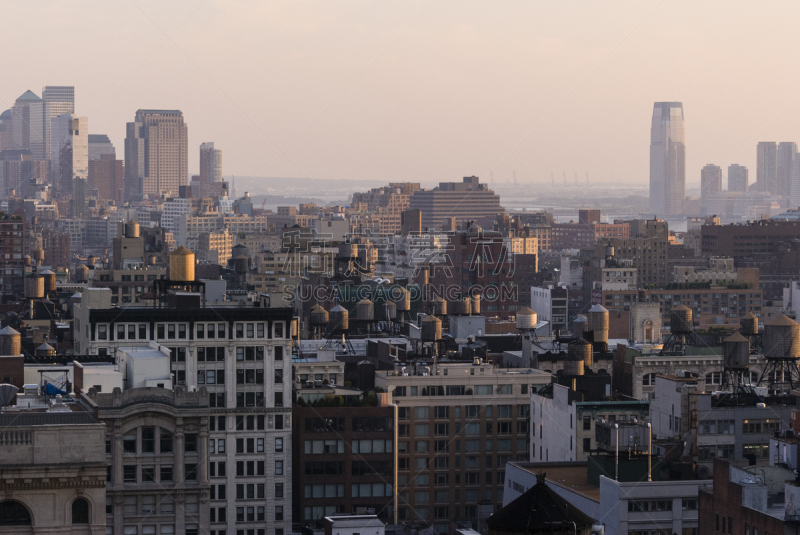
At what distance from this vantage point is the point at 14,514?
4422cm

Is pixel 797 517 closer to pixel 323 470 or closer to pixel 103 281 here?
pixel 323 470

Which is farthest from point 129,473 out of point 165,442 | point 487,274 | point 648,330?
point 487,274

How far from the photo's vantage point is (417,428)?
9375 centimetres

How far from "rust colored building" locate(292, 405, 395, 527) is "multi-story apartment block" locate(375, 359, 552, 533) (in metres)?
5.02

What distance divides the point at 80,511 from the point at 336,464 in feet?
137

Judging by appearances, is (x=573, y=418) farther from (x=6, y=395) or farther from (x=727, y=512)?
(x=6, y=395)

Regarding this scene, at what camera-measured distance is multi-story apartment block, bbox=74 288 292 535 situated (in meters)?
79.1

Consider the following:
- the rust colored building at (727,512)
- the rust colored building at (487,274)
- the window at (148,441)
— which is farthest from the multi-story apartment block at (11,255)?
the rust colored building at (727,512)

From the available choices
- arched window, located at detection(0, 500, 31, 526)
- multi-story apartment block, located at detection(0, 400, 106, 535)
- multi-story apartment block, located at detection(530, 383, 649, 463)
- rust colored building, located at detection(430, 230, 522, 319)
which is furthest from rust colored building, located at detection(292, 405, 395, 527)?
rust colored building, located at detection(430, 230, 522, 319)

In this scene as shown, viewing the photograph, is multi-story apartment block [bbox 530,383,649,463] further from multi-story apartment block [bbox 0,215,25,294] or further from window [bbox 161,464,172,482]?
multi-story apartment block [bbox 0,215,25,294]

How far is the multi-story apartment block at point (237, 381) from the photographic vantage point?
7912 centimetres

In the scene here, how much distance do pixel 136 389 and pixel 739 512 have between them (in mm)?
22915

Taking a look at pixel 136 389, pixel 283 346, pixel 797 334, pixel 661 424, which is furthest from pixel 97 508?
pixel 797 334

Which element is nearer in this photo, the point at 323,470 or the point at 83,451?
the point at 83,451
